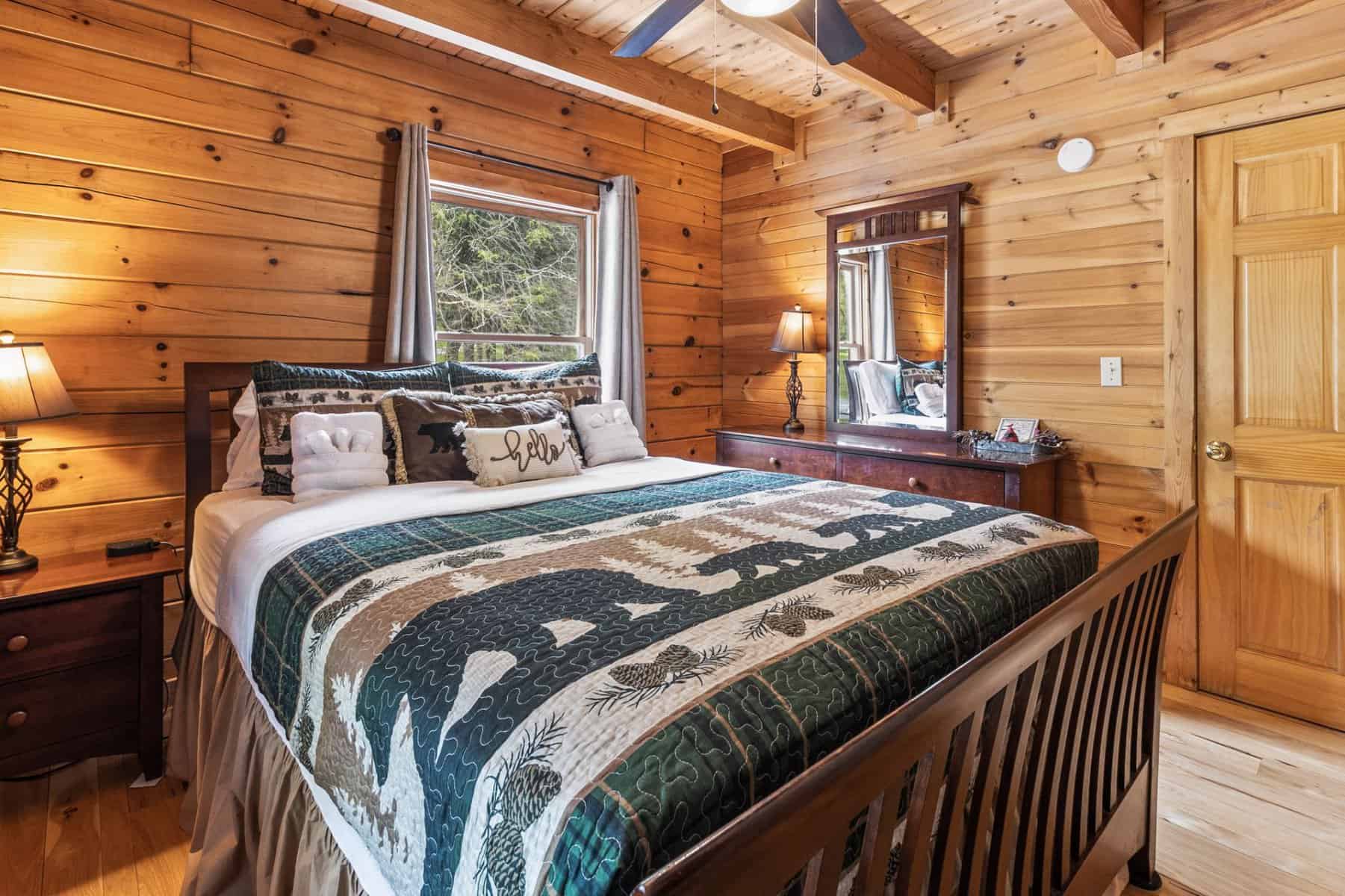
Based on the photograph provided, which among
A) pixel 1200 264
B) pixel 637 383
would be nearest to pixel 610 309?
pixel 637 383

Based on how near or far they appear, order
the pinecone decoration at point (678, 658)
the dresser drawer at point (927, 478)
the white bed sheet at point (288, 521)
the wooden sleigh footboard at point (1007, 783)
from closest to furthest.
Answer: the wooden sleigh footboard at point (1007, 783) < the pinecone decoration at point (678, 658) < the white bed sheet at point (288, 521) < the dresser drawer at point (927, 478)

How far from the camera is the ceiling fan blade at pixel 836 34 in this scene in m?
2.01

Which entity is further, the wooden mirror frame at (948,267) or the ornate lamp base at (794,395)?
the ornate lamp base at (794,395)

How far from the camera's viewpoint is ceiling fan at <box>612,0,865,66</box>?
1.94m

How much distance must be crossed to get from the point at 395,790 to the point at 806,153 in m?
3.75

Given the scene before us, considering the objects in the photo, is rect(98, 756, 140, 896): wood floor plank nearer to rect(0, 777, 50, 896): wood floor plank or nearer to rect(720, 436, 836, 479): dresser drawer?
rect(0, 777, 50, 896): wood floor plank

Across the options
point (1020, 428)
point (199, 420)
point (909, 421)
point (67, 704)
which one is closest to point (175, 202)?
point (199, 420)

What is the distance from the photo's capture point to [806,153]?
12.9 ft

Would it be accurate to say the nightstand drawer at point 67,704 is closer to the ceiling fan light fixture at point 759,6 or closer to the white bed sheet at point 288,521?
the white bed sheet at point 288,521

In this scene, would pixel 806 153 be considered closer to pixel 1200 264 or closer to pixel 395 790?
pixel 1200 264

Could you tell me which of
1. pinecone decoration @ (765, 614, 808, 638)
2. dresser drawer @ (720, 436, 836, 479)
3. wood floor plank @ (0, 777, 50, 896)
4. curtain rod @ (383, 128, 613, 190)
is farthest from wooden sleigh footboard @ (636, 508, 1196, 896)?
curtain rod @ (383, 128, 613, 190)

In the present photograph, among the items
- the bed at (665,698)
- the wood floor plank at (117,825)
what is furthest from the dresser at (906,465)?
the wood floor plank at (117,825)

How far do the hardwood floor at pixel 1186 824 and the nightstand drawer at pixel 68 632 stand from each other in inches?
16.0

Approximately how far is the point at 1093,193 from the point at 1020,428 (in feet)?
3.18
